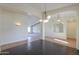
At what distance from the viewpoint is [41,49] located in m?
2.65

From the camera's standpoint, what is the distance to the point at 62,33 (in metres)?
2.65

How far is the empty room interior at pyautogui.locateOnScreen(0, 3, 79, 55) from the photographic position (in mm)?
2582

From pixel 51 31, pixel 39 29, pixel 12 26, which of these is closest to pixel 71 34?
pixel 51 31

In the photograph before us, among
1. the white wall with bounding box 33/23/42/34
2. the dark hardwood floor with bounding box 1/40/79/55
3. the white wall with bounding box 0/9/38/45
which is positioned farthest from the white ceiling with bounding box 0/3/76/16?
the dark hardwood floor with bounding box 1/40/79/55

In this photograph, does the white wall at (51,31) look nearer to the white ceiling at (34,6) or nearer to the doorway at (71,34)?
the doorway at (71,34)

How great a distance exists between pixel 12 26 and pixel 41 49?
2.60 ft

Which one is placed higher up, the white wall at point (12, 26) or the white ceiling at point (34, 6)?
the white ceiling at point (34, 6)

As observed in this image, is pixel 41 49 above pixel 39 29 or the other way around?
the other way around

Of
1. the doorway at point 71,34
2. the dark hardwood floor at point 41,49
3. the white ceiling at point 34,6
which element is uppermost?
the white ceiling at point 34,6

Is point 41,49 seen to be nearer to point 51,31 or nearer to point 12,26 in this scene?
point 51,31

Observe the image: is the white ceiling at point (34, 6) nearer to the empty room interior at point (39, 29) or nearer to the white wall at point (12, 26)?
the empty room interior at point (39, 29)

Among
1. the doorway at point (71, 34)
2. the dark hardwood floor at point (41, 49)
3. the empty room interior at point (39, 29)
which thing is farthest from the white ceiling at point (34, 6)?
the dark hardwood floor at point (41, 49)

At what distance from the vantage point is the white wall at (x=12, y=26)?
257 cm

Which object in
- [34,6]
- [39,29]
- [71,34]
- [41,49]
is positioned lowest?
[41,49]
